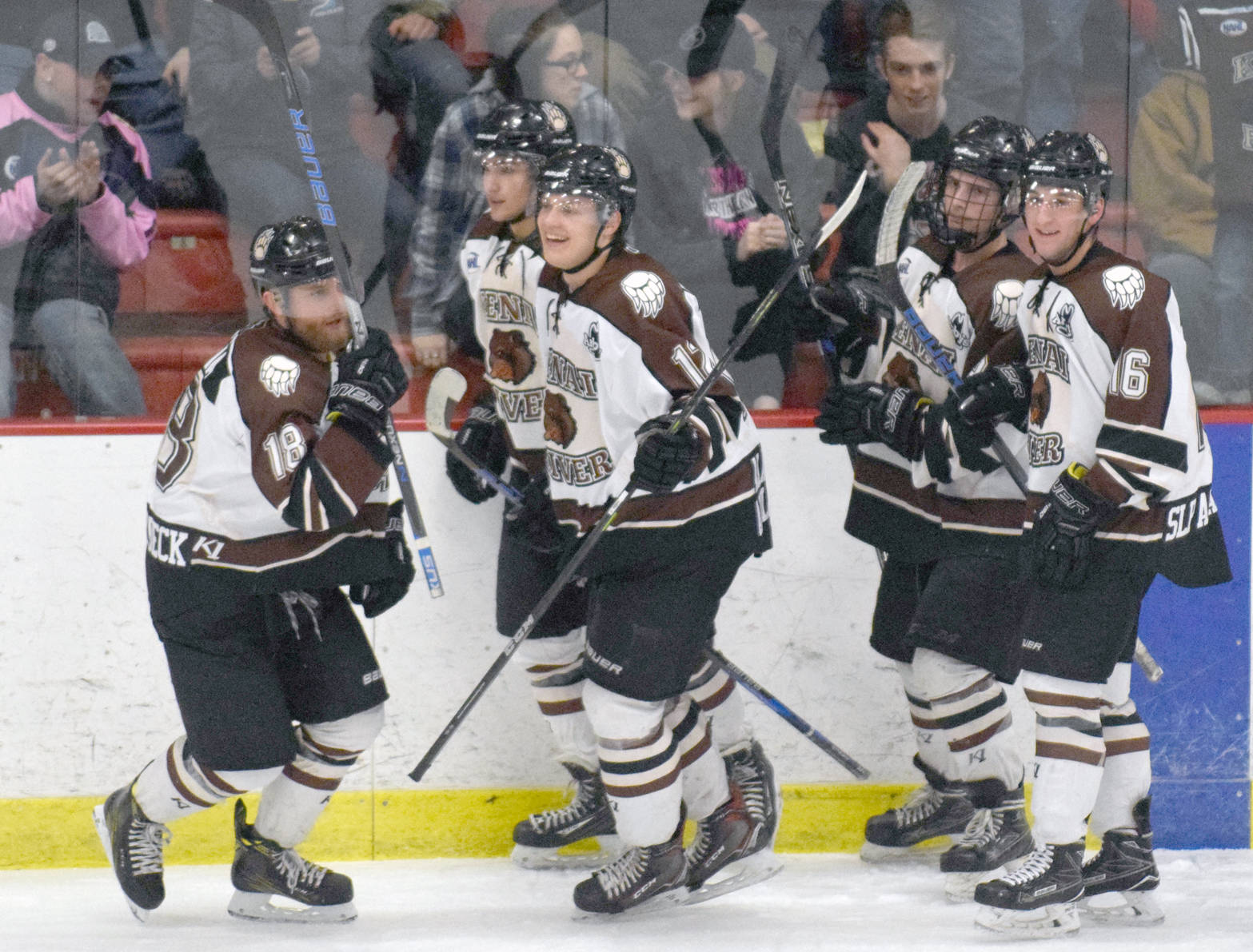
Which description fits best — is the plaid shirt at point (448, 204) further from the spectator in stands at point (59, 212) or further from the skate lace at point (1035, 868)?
the skate lace at point (1035, 868)

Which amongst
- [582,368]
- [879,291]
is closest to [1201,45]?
[879,291]

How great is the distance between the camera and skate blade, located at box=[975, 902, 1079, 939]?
9.46ft

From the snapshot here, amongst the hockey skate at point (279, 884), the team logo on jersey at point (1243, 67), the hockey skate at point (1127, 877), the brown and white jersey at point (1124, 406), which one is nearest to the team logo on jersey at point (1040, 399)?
the brown and white jersey at point (1124, 406)

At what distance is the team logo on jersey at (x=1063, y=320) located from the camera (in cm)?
282

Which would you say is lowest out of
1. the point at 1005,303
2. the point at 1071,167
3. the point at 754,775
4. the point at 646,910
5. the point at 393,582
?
the point at 646,910

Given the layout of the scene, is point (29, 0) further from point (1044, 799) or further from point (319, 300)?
point (1044, 799)

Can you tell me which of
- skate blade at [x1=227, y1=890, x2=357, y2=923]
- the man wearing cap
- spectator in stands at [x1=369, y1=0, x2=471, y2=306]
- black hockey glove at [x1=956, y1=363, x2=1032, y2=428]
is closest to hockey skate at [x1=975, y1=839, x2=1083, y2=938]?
black hockey glove at [x1=956, y1=363, x2=1032, y2=428]

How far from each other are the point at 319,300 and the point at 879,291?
1074 mm

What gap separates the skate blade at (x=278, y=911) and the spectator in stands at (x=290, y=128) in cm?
129

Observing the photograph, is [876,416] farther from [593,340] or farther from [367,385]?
[367,385]

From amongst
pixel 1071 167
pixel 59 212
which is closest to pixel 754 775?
pixel 1071 167

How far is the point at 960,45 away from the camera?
3809mm

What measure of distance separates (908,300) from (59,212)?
1.78 metres

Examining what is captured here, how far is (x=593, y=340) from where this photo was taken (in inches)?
114
